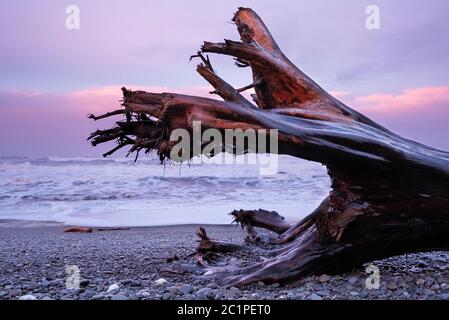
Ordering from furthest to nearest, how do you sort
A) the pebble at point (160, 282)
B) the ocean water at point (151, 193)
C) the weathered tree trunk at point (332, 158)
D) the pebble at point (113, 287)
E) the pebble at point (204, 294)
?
the ocean water at point (151, 193), the pebble at point (160, 282), the pebble at point (113, 287), the pebble at point (204, 294), the weathered tree trunk at point (332, 158)

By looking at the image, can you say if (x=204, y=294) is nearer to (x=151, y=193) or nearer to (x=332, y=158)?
(x=332, y=158)

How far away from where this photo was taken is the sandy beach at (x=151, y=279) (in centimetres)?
403

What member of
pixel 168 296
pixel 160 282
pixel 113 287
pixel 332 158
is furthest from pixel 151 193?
pixel 332 158

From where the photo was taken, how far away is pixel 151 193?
16906 mm

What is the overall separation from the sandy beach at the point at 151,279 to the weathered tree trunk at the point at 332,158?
255 millimetres

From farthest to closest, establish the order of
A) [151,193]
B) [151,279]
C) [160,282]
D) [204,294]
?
[151,193] < [151,279] < [160,282] < [204,294]

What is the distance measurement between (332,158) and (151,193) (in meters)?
13.5

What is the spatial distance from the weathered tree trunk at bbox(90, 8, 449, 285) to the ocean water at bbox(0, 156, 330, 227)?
190 inches

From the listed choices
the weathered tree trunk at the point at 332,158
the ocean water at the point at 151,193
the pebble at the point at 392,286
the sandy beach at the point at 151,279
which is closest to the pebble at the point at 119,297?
the sandy beach at the point at 151,279

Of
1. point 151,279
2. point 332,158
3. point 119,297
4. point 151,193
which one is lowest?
point 151,193

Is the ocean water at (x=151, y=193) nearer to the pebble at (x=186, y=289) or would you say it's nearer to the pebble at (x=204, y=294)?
the pebble at (x=186, y=289)

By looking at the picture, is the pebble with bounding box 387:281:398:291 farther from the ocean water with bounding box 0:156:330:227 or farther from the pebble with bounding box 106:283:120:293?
the ocean water with bounding box 0:156:330:227
